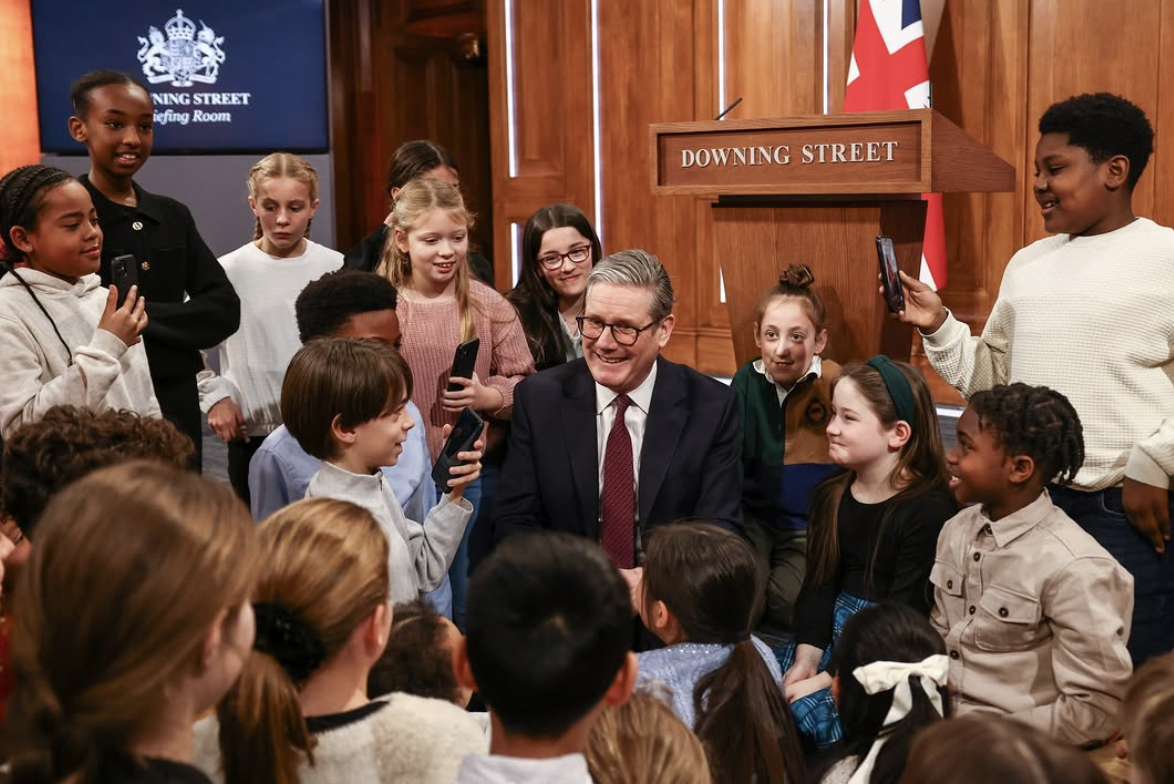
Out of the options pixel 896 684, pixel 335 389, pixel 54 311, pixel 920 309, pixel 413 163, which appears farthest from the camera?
pixel 413 163

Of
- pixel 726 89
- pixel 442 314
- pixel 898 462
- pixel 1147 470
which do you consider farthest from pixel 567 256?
pixel 726 89

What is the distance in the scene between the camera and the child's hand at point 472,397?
282 centimetres

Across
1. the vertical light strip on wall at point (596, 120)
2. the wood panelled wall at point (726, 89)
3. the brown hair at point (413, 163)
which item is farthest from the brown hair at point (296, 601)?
the vertical light strip on wall at point (596, 120)

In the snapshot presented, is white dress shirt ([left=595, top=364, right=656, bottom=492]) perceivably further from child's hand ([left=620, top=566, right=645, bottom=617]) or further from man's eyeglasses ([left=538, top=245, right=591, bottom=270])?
man's eyeglasses ([left=538, top=245, right=591, bottom=270])

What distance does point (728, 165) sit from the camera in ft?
9.77

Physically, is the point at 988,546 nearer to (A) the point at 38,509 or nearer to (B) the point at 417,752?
(B) the point at 417,752

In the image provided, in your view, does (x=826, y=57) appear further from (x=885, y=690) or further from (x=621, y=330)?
(x=885, y=690)

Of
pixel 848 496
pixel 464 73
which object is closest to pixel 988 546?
pixel 848 496

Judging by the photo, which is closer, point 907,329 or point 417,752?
point 417,752

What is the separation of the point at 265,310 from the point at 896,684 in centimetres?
221

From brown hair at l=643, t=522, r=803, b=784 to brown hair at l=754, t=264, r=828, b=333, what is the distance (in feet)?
3.16

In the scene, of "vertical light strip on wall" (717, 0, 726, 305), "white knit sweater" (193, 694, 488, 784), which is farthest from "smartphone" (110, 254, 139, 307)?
"vertical light strip on wall" (717, 0, 726, 305)

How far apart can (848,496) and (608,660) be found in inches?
65.0

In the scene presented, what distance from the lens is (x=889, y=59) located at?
4.79 m
